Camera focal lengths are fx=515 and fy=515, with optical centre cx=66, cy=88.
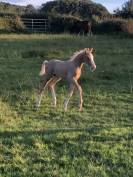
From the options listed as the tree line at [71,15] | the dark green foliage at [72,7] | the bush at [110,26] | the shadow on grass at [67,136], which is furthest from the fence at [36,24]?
the shadow on grass at [67,136]

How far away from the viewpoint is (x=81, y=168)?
695 centimetres

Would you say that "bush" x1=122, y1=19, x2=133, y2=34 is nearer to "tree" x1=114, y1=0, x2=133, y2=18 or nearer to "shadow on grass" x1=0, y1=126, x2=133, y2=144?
"tree" x1=114, y1=0, x2=133, y2=18

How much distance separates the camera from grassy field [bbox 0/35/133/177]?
701cm

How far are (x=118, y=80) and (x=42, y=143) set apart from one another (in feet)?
28.2

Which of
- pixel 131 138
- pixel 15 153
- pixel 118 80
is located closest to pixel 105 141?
pixel 131 138

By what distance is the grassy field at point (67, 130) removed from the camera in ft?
23.0

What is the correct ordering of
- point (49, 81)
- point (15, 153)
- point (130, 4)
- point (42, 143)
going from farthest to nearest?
point (130, 4)
point (49, 81)
point (42, 143)
point (15, 153)

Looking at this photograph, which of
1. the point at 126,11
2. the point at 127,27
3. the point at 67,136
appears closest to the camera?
the point at 67,136

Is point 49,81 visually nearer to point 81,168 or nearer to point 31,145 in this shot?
point 31,145

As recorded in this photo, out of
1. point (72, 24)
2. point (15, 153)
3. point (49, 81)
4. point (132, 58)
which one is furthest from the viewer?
point (72, 24)

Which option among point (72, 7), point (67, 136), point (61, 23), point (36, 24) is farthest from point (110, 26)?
point (67, 136)

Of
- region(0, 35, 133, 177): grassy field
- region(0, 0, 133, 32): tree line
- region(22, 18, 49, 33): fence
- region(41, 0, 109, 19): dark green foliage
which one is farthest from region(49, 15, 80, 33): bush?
region(0, 35, 133, 177): grassy field

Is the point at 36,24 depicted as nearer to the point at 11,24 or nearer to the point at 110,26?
the point at 11,24

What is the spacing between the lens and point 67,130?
353 inches
